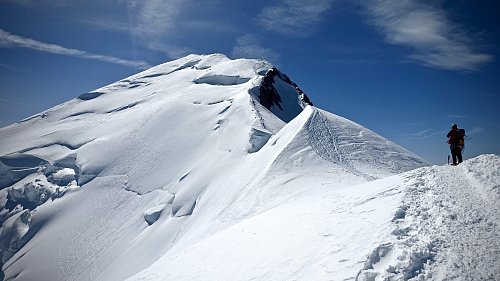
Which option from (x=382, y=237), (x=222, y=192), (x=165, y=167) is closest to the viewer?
(x=382, y=237)

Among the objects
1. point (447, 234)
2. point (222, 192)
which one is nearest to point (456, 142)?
point (447, 234)

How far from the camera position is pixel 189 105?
182ft

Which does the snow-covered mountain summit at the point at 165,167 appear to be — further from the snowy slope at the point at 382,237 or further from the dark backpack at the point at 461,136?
the dark backpack at the point at 461,136

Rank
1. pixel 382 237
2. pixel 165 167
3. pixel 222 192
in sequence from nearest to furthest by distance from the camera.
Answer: pixel 382 237 → pixel 222 192 → pixel 165 167

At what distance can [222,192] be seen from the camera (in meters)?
28.8

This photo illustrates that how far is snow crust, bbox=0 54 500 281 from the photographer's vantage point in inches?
328

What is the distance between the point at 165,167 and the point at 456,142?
119 feet

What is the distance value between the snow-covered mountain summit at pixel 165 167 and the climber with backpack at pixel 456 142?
5.73 m

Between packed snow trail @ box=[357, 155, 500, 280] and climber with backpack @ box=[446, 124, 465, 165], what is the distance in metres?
3.74

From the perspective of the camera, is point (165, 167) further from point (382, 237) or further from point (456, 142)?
Result: point (382, 237)

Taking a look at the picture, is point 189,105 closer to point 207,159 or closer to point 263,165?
point 207,159

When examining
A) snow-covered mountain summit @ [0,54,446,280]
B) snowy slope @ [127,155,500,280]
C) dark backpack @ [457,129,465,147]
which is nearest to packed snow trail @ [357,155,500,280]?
snowy slope @ [127,155,500,280]

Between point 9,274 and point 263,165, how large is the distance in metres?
36.6

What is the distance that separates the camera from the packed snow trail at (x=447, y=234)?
6691 millimetres
